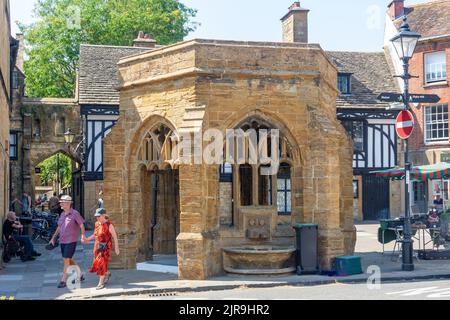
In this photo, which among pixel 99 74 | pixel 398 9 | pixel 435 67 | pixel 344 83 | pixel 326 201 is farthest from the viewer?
pixel 398 9

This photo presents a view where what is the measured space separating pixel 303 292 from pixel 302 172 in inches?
114

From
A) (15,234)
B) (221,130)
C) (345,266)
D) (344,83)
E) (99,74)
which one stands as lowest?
(345,266)

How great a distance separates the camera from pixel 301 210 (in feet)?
41.0

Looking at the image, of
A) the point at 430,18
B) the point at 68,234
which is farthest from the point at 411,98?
the point at 430,18

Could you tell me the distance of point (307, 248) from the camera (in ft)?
39.5

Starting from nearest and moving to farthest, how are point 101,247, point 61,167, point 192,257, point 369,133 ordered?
point 101,247 → point 192,257 → point 369,133 → point 61,167

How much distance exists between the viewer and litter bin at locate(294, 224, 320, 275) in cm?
1203

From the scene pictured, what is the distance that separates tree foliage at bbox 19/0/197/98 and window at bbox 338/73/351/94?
39.8 feet

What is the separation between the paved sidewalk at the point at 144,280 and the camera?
10.4 m

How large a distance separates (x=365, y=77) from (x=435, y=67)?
3.39 metres

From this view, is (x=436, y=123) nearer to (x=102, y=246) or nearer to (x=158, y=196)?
(x=158, y=196)

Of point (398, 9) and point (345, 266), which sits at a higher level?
point (398, 9)

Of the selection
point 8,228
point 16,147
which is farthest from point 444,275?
point 16,147

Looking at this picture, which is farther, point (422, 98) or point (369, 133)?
point (369, 133)
